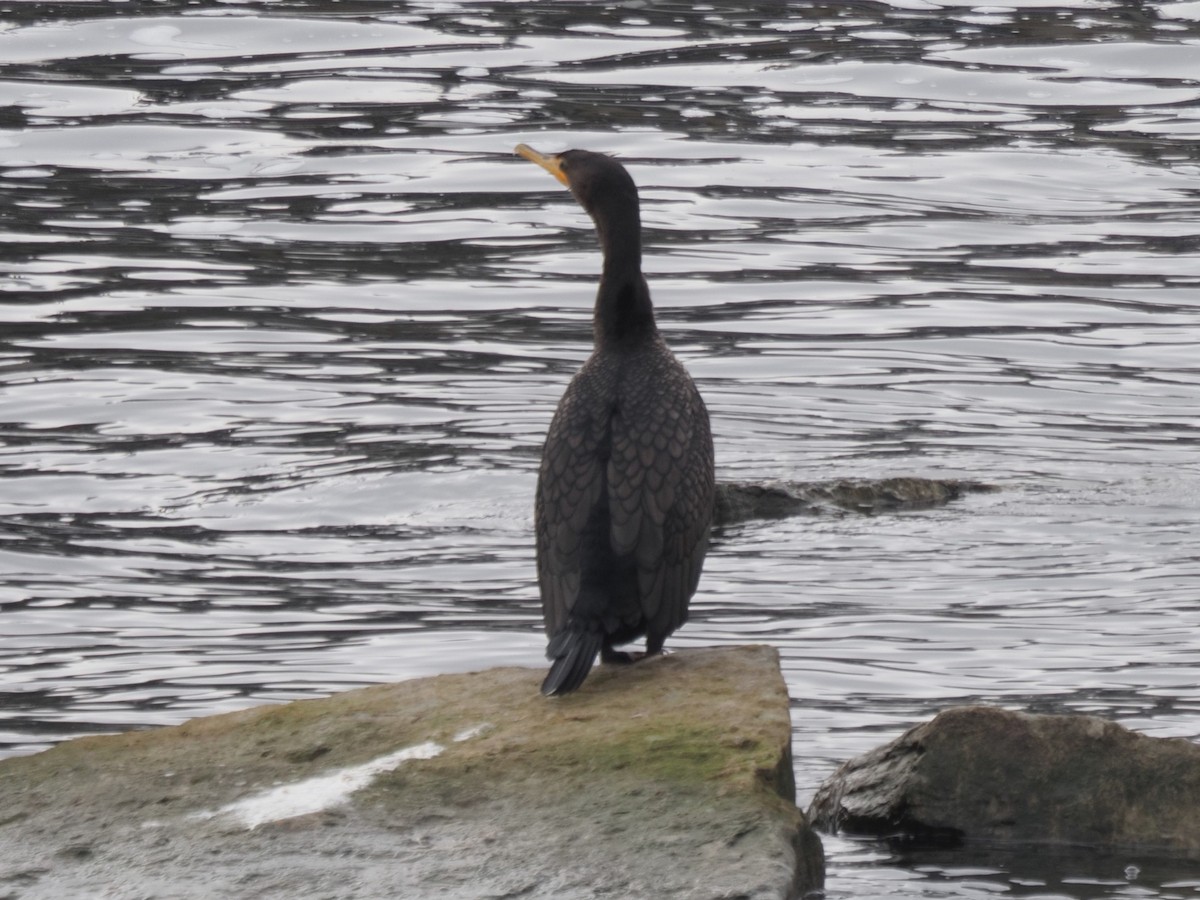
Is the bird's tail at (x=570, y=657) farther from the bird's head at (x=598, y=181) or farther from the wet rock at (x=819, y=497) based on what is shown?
the wet rock at (x=819, y=497)

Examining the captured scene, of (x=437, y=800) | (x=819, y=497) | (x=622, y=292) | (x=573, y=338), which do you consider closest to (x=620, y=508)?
(x=622, y=292)

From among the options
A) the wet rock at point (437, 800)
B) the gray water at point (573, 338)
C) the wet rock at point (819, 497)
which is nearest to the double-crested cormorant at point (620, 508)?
the wet rock at point (437, 800)

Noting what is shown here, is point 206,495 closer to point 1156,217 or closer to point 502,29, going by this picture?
point 1156,217

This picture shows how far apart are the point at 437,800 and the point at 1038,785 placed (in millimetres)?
1600

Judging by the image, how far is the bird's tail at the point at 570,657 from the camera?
573cm

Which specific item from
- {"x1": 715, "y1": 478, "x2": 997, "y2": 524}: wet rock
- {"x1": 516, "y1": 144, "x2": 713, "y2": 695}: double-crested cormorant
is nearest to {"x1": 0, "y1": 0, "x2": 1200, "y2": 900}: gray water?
{"x1": 715, "y1": 478, "x2": 997, "y2": 524}: wet rock

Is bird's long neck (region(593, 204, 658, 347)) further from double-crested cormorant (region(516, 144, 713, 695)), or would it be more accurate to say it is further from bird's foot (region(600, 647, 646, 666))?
bird's foot (region(600, 647, 646, 666))

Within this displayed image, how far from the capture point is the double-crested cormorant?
5.96 meters

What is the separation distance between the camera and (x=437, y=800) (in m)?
5.18

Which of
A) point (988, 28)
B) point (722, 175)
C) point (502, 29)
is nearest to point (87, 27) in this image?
point (502, 29)

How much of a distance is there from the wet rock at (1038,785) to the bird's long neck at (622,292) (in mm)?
1521

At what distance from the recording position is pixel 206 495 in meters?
9.98

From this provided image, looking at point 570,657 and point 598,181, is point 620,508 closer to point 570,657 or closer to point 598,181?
point 570,657

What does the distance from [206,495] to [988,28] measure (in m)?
13.9
